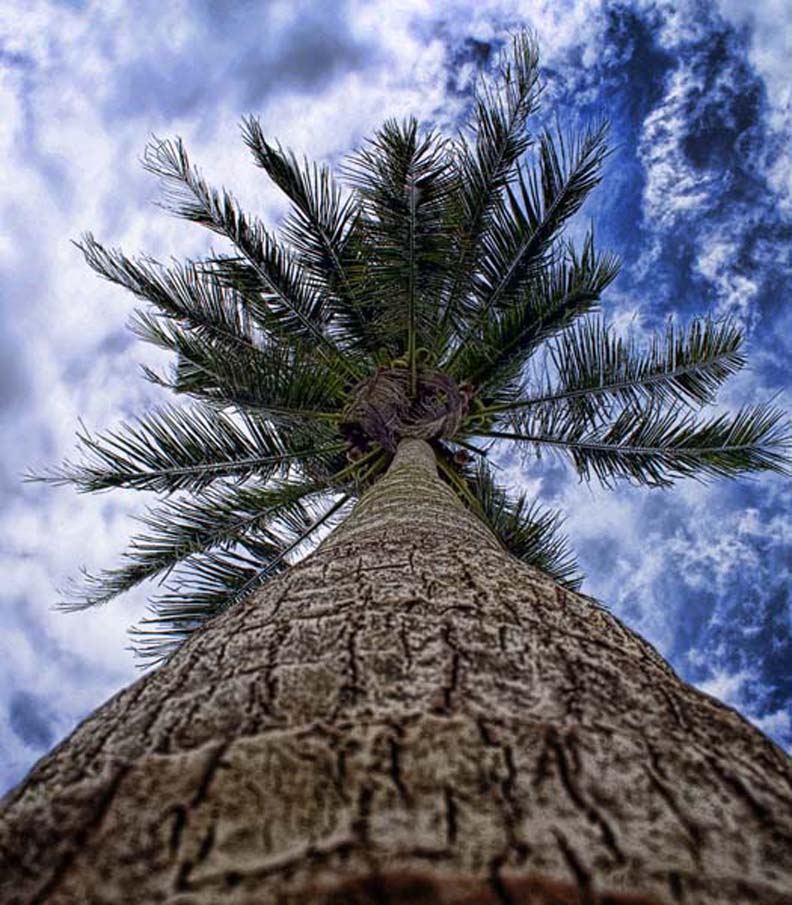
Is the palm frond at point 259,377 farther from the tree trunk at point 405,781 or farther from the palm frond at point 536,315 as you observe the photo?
the tree trunk at point 405,781

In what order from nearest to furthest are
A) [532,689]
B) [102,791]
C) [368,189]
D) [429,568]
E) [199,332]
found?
[102,791]
[532,689]
[429,568]
[368,189]
[199,332]

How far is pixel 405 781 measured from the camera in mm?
907

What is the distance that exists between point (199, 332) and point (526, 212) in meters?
3.22

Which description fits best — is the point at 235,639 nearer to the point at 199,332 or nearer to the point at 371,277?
the point at 371,277

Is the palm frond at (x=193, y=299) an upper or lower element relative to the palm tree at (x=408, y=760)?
upper

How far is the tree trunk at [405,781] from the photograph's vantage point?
2.54 ft

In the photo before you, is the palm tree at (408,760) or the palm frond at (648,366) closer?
the palm tree at (408,760)

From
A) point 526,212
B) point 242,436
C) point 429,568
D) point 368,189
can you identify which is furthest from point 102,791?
point 526,212

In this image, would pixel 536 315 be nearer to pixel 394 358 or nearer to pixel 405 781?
pixel 394 358

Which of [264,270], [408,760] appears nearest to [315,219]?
[264,270]

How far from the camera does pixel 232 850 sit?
0.81 m

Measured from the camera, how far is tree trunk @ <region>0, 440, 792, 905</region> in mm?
774

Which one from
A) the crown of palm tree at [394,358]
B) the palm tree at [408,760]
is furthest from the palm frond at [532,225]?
the palm tree at [408,760]

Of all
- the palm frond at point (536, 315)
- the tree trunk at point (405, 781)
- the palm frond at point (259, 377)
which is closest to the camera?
the tree trunk at point (405, 781)
